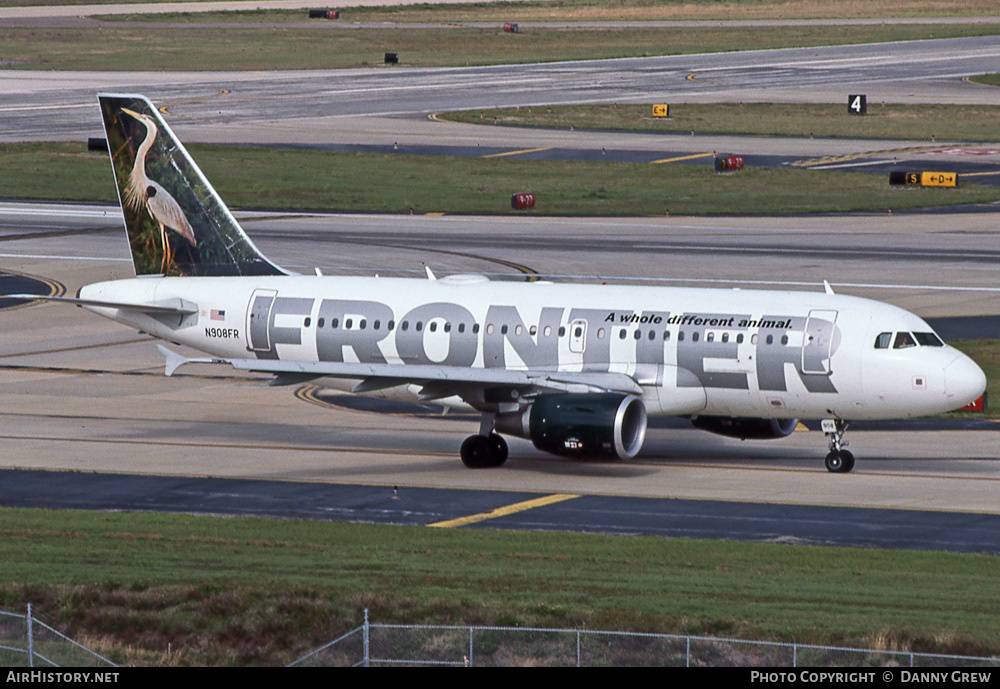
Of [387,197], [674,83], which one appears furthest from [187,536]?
[674,83]

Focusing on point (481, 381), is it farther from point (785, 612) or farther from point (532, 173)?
point (532, 173)

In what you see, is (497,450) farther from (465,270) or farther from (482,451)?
(465,270)

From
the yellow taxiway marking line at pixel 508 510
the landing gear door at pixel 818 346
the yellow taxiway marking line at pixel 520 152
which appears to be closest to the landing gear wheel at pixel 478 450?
the yellow taxiway marking line at pixel 508 510

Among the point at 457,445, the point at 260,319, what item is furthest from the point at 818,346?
the point at 260,319

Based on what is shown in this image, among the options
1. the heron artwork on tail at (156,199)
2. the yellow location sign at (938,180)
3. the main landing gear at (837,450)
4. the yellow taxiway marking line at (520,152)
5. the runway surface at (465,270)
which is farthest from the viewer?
the yellow taxiway marking line at (520,152)

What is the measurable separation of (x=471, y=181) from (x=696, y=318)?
217 ft

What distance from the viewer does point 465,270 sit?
7788 cm

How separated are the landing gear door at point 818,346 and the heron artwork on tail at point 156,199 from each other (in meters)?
19.8

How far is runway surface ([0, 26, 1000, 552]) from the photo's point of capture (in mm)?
42031

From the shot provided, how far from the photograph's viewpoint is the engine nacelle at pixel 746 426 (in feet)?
148

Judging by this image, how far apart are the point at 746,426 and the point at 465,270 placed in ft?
113

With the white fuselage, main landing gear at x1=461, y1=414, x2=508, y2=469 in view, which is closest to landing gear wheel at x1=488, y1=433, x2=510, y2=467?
main landing gear at x1=461, y1=414, x2=508, y2=469

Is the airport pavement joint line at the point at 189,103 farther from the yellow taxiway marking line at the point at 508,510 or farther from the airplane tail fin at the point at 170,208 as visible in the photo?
the yellow taxiway marking line at the point at 508,510

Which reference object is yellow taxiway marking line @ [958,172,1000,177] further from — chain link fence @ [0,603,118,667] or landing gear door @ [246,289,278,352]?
chain link fence @ [0,603,118,667]
